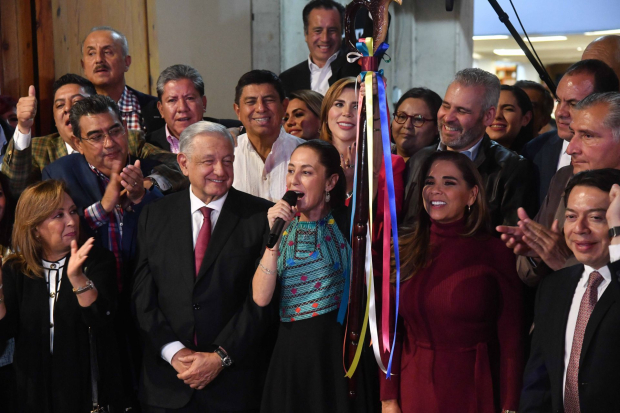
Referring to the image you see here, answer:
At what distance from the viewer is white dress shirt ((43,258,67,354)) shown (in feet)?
9.04

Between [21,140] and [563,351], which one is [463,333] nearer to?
[563,351]

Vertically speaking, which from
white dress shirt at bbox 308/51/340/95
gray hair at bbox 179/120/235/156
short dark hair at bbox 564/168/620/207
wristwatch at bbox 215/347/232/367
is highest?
white dress shirt at bbox 308/51/340/95

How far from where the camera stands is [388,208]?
7.95 feet

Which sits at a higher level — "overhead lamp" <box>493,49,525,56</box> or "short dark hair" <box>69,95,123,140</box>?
"overhead lamp" <box>493,49,525,56</box>

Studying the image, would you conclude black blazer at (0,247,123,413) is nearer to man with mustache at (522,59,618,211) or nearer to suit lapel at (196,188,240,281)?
suit lapel at (196,188,240,281)

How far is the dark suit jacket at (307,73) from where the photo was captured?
14.8ft

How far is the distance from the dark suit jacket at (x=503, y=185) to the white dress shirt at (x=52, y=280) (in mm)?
1414

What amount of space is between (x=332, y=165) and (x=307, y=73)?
85.8 inches

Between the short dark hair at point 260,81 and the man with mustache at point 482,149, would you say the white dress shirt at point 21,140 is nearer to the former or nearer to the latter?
the short dark hair at point 260,81

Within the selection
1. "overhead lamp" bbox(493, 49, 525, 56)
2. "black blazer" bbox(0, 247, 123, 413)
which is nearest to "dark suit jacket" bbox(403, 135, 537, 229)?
"black blazer" bbox(0, 247, 123, 413)

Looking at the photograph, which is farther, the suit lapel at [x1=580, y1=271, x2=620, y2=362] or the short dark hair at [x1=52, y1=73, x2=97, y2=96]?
the short dark hair at [x1=52, y1=73, x2=97, y2=96]

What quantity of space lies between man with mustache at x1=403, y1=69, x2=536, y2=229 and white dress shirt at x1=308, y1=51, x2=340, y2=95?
1382mm

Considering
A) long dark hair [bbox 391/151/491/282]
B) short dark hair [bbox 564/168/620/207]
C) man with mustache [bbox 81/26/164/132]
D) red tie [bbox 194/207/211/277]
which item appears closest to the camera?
short dark hair [bbox 564/168/620/207]

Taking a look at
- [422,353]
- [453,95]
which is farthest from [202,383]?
[453,95]
